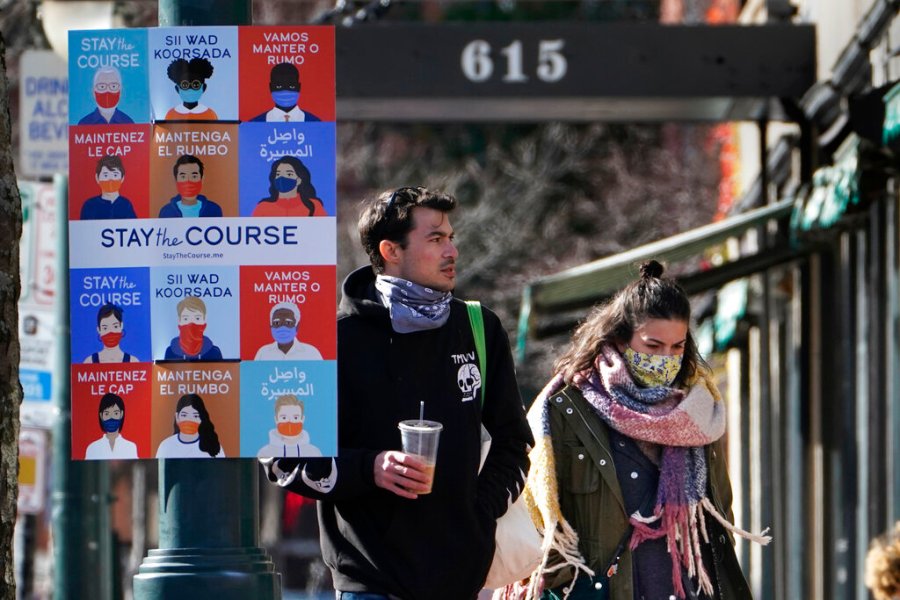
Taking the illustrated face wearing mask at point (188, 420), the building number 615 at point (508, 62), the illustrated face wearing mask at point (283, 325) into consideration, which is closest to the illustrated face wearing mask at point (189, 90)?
the illustrated face wearing mask at point (283, 325)

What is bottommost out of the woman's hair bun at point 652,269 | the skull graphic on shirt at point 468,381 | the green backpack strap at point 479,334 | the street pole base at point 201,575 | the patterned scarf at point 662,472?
the street pole base at point 201,575

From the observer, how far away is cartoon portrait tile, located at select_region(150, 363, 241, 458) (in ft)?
17.6

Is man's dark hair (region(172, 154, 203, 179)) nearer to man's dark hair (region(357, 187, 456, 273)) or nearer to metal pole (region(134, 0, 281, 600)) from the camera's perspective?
man's dark hair (region(357, 187, 456, 273))

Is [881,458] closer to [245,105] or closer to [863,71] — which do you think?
[863,71]

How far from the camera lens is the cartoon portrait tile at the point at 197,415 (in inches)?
211

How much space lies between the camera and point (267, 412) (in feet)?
17.6

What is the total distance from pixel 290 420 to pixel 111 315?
0.60m

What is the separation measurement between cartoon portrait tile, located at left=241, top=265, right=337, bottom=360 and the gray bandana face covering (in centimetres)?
17

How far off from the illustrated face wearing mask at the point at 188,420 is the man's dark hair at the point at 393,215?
26.7 inches

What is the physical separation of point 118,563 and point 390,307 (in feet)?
23.5

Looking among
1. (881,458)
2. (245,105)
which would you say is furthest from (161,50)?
(881,458)

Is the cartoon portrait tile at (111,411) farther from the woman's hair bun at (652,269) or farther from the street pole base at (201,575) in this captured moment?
the woman's hair bun at (652,269)

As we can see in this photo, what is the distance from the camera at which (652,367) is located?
19.8 feet

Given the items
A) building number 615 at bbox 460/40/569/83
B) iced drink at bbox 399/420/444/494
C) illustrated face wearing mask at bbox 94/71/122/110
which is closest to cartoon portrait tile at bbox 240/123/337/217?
illustrated face wearing mask at bbox 94/71/122/110
